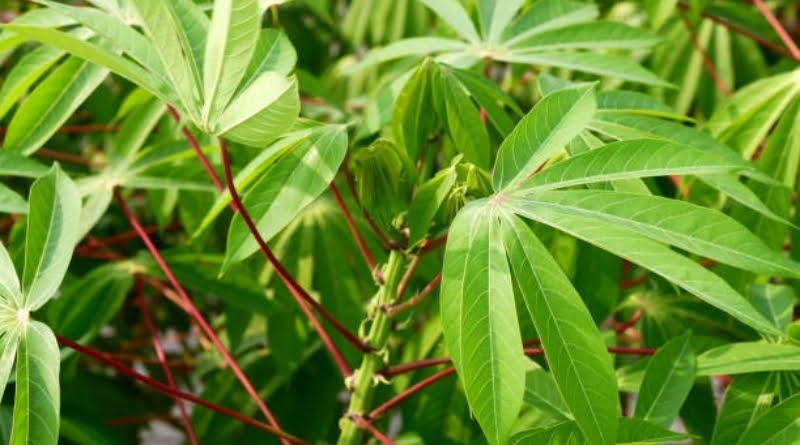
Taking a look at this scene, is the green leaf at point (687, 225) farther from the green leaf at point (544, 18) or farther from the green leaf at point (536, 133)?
the green leaf at point (544, 18)

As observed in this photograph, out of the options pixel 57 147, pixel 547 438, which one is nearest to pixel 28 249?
pixel 547 438

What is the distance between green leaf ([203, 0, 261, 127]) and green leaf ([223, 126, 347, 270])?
113mm

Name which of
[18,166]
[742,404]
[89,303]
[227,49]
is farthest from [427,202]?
[89,303]

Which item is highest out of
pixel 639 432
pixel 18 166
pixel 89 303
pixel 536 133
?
pixel 536 133

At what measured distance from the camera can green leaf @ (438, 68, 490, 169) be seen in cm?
101

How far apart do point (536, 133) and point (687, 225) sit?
0.43 feet

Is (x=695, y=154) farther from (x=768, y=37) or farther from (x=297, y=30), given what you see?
(x=297, y=30)

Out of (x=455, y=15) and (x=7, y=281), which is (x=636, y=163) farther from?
(x=7, y=281)

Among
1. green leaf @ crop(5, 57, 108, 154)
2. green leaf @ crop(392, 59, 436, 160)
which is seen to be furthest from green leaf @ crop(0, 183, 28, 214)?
green leaf @ crop(392, 59, 436, 160)

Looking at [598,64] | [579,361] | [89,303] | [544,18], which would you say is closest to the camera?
[579,361]

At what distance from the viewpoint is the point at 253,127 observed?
2.67 ft

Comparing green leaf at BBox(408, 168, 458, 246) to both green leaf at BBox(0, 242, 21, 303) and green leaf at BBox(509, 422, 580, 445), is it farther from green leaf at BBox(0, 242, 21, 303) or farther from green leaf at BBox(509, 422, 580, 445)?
green leaf at BBox(0, 242, 21, 303)

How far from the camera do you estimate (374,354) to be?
3.38ft

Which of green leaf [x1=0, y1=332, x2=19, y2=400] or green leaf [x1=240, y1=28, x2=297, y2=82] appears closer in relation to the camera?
green leaf [x1=0, y1=332, x2=19, y2=400]
